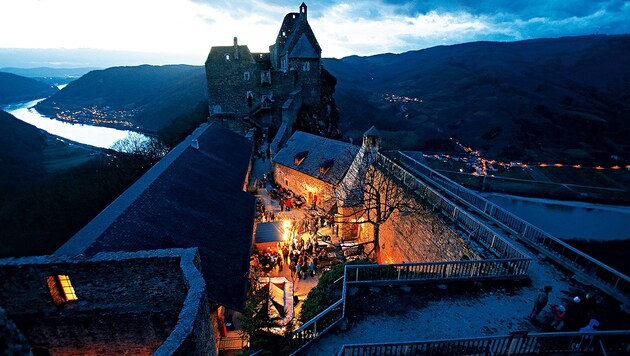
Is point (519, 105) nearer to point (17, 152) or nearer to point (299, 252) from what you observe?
point (299, 252)

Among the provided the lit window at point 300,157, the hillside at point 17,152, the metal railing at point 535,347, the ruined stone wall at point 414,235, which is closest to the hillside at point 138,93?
the hillside at point 17,152

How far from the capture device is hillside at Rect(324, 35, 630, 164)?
262 ft

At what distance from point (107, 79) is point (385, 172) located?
19262 centimetres

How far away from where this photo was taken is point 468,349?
679 cm

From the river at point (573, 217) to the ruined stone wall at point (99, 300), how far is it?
49.8 metres

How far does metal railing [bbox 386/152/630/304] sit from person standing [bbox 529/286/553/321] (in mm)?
2893

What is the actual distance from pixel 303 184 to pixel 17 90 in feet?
693

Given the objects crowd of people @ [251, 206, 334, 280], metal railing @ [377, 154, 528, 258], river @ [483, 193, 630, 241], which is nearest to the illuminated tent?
crowd of people @ [251, 206, 334, 280]

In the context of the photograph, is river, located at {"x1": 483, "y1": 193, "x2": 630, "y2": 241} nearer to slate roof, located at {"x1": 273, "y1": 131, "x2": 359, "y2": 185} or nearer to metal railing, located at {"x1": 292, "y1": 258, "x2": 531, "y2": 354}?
slate roof, located at {"x1": 273, "y1": 131, "x2": 359, "y2": 185}

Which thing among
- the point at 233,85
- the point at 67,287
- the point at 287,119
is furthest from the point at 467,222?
the point at 233,85

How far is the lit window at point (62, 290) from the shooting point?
892cm

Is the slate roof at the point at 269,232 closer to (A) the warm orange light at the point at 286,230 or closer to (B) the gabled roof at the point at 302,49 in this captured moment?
(A) the warm orange light at the point at 286,230

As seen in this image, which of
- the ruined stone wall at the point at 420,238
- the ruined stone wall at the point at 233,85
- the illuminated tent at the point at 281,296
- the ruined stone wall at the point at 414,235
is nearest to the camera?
the ruined stone wall at the point at 420,238

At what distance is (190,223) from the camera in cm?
1355
